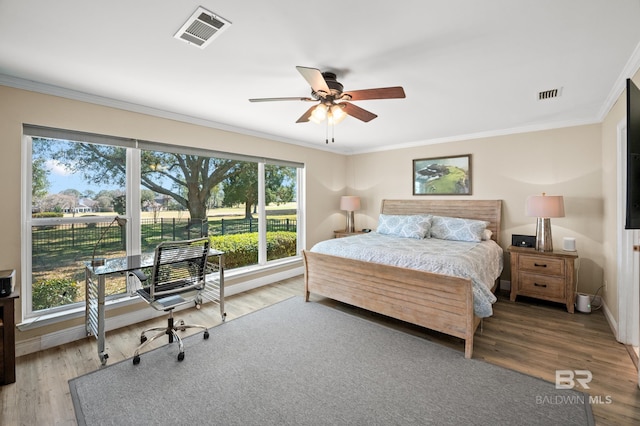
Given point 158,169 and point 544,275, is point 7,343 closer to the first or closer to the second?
point 158,169

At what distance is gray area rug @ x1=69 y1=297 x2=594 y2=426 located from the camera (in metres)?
1.76

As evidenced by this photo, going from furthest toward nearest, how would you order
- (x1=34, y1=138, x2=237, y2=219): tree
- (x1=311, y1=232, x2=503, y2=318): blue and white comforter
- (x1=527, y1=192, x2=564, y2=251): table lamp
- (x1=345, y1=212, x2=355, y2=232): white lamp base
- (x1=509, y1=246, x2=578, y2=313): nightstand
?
(x1=345, y1=212, x2=355, y2=232): white lamp base
(x1=527, y1=192, x2=564, y2=251): table lamp
(x1=509, y1=246, x2=578, y2=313): nightstand
(x1=34, y1=138, x2=237, y2=219): tree
(x1=311, y1=232, x2=503, y2=318): blue and white comforter

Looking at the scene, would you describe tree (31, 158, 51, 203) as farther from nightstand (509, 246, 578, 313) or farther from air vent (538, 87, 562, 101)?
nightstand (509, 246, 578, 313)

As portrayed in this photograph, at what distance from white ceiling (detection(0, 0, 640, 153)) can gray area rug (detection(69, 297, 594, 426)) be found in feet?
8.02

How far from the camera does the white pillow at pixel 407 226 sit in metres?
4.22

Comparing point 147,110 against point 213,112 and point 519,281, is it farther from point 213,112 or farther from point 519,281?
point 519,281

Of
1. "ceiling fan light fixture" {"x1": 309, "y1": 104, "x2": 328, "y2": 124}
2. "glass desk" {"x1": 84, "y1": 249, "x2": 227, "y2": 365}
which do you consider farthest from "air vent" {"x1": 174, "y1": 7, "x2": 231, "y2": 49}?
"glass desk" {"x1": 84, "y1": 249, "x2": 227, "y2": 365}

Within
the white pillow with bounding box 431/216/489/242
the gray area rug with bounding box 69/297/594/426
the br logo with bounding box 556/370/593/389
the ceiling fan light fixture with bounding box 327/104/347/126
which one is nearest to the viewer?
the gray area rug with bounding box 69/297/594/426

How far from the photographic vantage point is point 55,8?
1.58 m

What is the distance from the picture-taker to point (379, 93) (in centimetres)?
219

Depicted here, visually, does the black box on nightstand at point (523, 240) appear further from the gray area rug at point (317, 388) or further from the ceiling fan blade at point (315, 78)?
the ceiling fan blade at point (315, 78)

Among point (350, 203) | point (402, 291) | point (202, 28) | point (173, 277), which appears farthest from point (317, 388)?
point (350, 203)

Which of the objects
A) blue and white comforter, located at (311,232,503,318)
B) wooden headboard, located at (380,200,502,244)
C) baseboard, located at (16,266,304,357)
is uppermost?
wooden headboard, located at (380,200,502,244)

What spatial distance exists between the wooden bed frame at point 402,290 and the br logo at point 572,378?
1.96 feet
